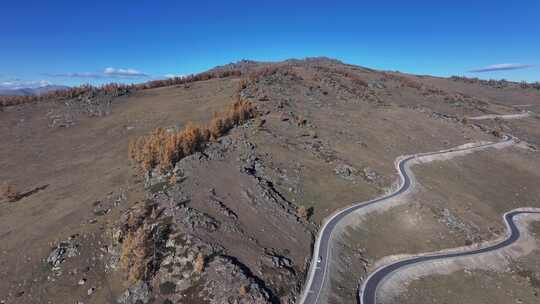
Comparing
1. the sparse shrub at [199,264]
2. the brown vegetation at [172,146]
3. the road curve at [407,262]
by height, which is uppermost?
the brown vegetation at [172,146]

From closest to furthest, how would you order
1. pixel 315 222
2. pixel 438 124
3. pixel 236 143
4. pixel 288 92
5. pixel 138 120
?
pixel 315 222 → pixel 236 143 → pixel 138 120 → pixel 438 124 → pixel 288 92

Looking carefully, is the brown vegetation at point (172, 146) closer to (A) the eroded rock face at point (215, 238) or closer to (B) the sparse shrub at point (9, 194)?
(A) the eroded rock face at point (215, 238)

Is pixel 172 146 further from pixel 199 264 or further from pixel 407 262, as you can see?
pixel 407 262

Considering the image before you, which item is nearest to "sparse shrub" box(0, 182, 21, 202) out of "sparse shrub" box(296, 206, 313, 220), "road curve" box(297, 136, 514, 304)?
"sparse shrub" box(296, 206, 313, 220)

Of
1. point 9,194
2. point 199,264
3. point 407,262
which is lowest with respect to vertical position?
point 407,262

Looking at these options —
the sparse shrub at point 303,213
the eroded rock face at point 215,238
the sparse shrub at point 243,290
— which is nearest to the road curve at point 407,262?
the eroded rock face at point 215,238

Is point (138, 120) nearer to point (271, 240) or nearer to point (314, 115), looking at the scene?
point (314, 115)

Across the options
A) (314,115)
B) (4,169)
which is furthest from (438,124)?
(4,169)

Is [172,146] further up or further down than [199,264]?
further up

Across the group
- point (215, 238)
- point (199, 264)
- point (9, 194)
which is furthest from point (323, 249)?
point (9, 194)
